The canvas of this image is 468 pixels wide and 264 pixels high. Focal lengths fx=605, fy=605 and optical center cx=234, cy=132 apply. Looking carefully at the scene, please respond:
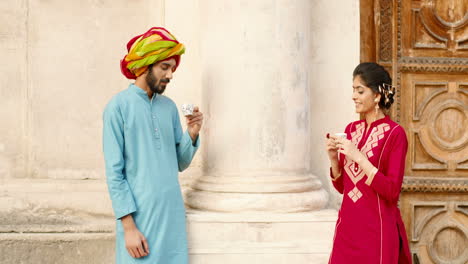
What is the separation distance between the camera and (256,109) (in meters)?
3.67

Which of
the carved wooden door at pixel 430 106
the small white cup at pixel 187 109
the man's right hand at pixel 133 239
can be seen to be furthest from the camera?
the carved wooden door at pixel 430 106

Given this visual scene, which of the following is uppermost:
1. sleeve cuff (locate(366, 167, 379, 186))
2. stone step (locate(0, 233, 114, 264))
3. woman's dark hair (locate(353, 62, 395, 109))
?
woman's dark hair (locate(353, 62, 395, 109))

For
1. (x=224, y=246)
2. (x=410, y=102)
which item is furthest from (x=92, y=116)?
(x=410, y=102)

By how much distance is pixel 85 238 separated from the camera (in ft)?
13.0

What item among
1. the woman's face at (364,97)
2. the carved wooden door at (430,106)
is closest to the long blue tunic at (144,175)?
the woman's face at (364,97)

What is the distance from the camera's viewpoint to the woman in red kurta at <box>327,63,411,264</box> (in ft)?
9.34

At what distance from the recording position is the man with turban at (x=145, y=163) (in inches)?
121

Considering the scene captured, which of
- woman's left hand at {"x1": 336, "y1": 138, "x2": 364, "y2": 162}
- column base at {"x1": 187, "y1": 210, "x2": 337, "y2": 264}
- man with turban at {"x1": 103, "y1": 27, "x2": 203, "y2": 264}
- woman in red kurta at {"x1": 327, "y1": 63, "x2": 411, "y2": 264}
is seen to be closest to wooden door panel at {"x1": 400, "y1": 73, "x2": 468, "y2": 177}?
column base at {"x1": 187, "y1": 210, "x2": 337, "y2": 264}

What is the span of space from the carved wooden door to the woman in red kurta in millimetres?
1779

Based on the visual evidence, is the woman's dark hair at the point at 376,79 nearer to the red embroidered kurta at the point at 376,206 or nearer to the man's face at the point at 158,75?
the red embroidered kurta at the point at 376,206

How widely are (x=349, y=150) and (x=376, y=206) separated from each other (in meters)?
0.30

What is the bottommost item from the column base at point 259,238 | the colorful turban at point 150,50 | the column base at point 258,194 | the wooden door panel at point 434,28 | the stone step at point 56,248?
the stone step at point 56,248

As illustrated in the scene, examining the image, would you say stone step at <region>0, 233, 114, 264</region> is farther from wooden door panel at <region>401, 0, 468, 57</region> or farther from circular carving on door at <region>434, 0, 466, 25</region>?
circular carving on door at <region>434, 0, 466, 25</region>

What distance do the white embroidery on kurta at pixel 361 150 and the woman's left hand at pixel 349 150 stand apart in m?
0.10
